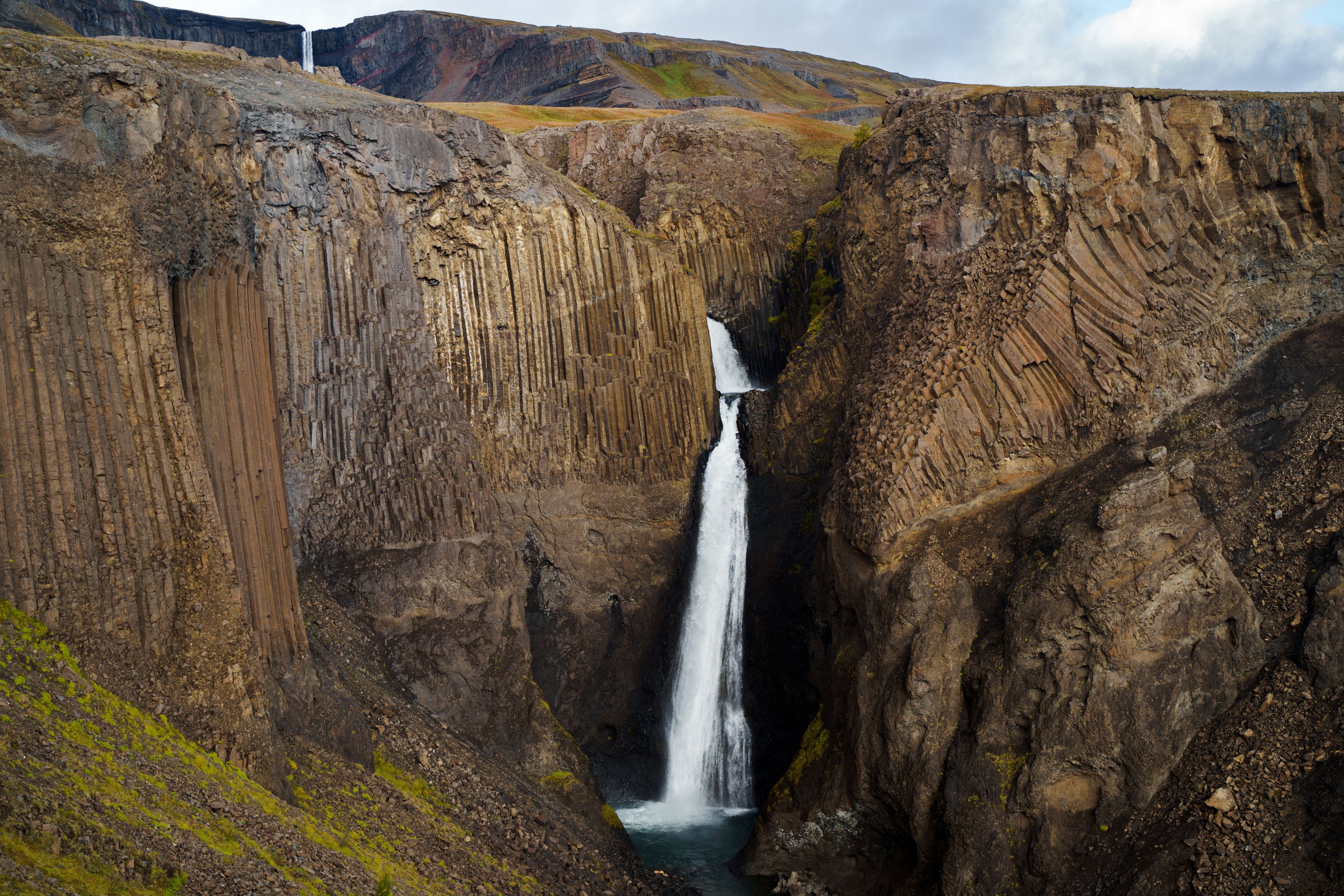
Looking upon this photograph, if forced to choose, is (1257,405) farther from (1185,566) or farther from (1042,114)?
(1042,114)

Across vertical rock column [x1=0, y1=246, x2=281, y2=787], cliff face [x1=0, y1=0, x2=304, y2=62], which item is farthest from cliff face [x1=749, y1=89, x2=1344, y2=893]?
cliff face [x1=0, y1=0, x2=304, y2=62]

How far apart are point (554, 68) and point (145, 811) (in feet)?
217

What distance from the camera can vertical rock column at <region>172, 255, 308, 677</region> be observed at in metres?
15.2

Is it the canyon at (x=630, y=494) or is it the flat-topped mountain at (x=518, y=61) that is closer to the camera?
the canyon at (x=630, y=494)

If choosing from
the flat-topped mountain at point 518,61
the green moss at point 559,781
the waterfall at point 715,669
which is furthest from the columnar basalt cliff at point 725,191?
the flat-topped mountain at point 518,61

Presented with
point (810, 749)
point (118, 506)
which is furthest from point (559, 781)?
point (118, 506)

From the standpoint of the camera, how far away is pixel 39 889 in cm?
777

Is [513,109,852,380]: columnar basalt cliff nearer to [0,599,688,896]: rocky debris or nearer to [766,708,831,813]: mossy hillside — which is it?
[766,708,831,813]: mossy hillside

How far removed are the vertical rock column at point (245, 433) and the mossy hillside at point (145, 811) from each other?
2.64m

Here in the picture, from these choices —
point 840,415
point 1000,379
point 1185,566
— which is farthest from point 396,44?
point 1185,566

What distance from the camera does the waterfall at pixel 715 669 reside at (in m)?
24.7

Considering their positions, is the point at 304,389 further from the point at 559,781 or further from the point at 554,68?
the point at 554,68

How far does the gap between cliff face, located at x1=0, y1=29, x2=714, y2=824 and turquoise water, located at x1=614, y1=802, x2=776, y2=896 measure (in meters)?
2.19

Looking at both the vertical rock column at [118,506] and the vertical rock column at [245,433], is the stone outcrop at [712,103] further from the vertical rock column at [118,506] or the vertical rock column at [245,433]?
the vertical rock column at [118,506]
